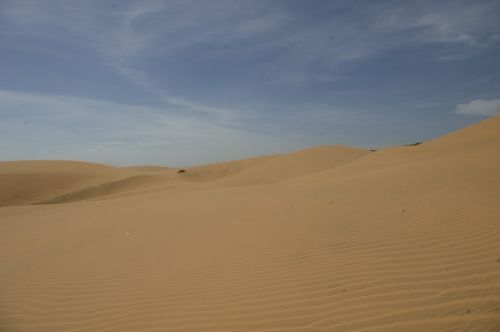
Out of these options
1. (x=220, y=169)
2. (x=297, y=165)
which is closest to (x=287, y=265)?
(x=297, y=165)

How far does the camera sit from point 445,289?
2891 mm

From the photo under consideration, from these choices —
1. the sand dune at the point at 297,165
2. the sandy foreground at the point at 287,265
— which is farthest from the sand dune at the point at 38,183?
the sandy foreground at the point at 287,265

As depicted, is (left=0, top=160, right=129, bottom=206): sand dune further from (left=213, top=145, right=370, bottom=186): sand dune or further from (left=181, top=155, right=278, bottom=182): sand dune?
(left=213, top=145, right=370, bottom=186): sand dune

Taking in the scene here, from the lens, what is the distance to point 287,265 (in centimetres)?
401

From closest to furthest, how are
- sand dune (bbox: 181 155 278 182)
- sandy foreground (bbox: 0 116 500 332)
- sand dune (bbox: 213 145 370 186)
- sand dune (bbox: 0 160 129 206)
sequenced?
sandy foreground (bbox: 0 116 500 332) < sand dune (bbox: 0 160 129 206) < sand dune (bbox: 213 145 370 186) < sand dune (bbox: 181 155 278 182)

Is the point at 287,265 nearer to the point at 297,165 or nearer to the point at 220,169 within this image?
the point at 297,165

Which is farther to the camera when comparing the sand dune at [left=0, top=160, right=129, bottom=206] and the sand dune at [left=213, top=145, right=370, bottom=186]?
the sand dune at [left=213, top=145, right=370, bottom=186]

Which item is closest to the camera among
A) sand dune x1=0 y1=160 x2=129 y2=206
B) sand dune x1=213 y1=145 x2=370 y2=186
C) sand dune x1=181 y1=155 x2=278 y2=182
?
sand dune x1=0 y1=160 x2=129 y2=206

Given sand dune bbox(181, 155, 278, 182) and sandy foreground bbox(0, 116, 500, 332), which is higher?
sand dune bbox(181, 155, 278, 182)

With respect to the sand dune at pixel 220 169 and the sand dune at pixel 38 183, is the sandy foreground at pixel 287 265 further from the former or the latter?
the sand dune at pixel 220 169

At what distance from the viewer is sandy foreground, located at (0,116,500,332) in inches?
112

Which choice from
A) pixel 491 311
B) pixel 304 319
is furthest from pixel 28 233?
pixel 491 311

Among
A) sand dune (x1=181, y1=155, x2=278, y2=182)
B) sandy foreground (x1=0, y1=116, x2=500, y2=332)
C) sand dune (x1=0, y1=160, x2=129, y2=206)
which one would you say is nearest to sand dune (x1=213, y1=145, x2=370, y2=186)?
sand dune (x1=181, y1=155, x2=278, y2=182)

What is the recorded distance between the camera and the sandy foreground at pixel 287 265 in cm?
286
